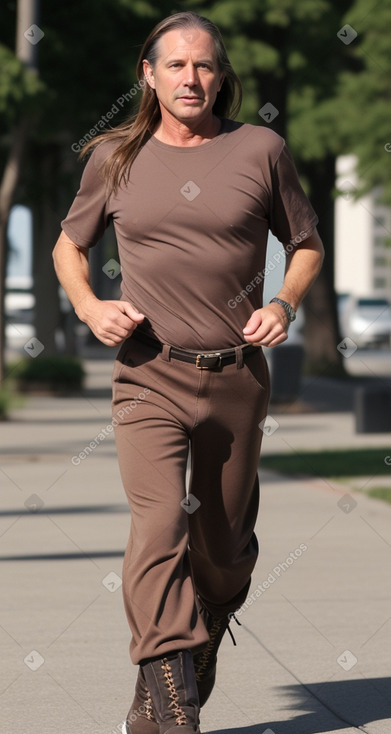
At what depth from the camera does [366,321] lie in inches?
1832

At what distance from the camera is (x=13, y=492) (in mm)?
11328

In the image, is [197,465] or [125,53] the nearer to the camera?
[197,465]

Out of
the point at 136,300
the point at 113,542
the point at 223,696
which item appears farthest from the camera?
the point at 113,542

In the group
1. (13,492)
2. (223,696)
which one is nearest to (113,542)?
(13,492)

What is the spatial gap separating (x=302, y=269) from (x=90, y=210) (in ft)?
2.14

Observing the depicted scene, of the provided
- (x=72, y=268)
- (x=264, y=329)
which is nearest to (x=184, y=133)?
(x=72, y=268)

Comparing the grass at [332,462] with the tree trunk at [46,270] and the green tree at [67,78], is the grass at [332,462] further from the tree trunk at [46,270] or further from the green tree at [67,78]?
the tree trunk at [46,270]

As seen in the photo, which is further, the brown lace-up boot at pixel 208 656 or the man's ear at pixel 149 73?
the brown lace-up boot at pixel 208 656

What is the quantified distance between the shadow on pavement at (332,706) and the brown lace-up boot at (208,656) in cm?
20

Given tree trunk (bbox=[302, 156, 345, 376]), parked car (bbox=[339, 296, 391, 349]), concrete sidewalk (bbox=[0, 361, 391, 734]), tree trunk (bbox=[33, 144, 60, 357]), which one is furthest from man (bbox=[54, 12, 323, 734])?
parked car (bbox=[339, 296, 391, 349])

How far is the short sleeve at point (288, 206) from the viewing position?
176 inches

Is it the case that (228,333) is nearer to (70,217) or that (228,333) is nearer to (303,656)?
(70,217)

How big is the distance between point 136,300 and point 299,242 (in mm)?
548

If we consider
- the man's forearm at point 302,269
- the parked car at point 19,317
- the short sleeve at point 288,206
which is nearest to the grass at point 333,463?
the man's forearm at point 302,269
